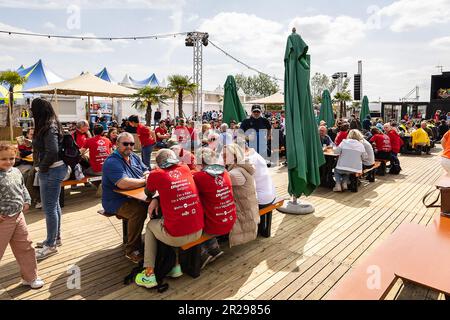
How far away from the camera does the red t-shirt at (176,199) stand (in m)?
2.62

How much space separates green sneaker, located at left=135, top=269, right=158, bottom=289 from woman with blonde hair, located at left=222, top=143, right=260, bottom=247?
899mm

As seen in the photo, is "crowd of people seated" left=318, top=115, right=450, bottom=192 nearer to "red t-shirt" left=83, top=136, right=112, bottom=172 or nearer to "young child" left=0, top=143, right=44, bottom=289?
"red t-shirt" left=83, top=136, right=112, bottom=172

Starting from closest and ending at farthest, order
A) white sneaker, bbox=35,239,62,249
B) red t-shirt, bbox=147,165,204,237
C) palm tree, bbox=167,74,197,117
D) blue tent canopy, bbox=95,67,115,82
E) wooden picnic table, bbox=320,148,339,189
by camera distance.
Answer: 1. red t-shirt, bbox=147,165,204,237
2. white sneaker, bbox=35,239,62,249
3. wooden picnic table, bbox=320,148,339,189
4. palm tree, bbox=167,74,197,117
5. blue tent canopy, bbox=95,67,115,82

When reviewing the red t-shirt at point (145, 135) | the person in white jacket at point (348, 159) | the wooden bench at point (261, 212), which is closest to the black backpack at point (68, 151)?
the wooden bench at point (261, 212)

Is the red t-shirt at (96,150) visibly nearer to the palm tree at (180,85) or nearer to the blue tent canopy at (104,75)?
the palm tree at (180,85)

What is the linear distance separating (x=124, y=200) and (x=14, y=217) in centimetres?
101

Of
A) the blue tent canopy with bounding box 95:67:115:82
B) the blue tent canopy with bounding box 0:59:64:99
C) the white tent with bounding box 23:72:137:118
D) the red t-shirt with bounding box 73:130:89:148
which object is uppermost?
the blue tent canopy with bounding box 95:67:115:82

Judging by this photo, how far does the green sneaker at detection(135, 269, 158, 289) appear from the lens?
2740 mm

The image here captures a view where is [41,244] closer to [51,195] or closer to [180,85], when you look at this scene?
[51,195]

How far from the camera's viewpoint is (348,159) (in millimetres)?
6047

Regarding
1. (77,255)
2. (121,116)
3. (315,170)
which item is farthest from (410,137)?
(121,116)

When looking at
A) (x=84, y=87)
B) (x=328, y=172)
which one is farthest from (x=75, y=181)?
(x=84, y=87)

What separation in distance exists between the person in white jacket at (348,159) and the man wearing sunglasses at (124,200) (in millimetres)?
4180

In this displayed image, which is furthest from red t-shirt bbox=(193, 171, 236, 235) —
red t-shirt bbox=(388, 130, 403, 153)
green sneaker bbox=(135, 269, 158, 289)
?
red t-shirt bbox=(388, 130, 403, 153)
